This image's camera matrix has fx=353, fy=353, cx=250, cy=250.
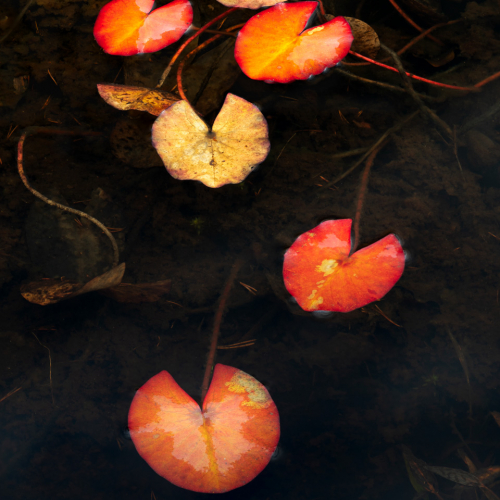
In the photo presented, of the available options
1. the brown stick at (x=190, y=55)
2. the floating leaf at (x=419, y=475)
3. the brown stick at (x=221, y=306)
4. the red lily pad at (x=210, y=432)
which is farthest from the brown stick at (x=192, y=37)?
the floating leaf at (x=419, y=475)

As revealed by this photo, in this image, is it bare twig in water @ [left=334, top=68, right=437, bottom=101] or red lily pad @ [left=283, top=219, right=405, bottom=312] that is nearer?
red lily pad @ [left=283, top=219, right=405, bottom=312]

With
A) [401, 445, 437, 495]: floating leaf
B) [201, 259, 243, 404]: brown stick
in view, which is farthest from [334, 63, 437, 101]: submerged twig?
[401, 445, 437, 495]: floating leaf

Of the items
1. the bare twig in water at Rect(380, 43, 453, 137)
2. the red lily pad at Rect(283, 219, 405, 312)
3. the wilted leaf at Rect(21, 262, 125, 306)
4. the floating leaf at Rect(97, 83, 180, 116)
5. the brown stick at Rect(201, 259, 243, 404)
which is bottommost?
the brown stick at Rect(201, 259, 243, 404)

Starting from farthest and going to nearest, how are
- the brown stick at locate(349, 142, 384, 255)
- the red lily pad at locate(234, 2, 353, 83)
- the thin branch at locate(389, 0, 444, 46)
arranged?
the thin branch at locate(389, 0, 444, 46) → the brown stick at locate(349, 142, 384, 255) → the red lily pad at locate(234, 2, 353, 83)

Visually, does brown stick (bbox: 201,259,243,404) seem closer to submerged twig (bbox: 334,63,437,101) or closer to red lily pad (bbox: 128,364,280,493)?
red lily pad (bbox: 128,364,280,493)

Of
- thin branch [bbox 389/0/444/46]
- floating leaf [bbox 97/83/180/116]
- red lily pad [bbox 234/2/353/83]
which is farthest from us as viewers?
thin branch [bbox 389/0/444/46]

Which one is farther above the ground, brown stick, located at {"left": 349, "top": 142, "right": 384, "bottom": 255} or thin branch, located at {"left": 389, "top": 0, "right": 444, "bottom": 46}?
thin branch, located at {"left": 389, "top": 0, "right": 444, "bottom": 46}
